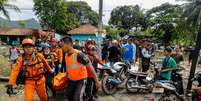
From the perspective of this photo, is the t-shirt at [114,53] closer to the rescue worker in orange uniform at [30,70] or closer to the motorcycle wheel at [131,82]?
the motorcycle wheel at [131,82]

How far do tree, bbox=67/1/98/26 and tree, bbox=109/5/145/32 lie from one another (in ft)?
15.9

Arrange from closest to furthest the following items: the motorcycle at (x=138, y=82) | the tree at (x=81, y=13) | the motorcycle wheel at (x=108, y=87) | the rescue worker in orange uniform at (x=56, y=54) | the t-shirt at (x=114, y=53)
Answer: the rescue worker in orange uniform at (x=56, y=54), the motorcycle wheel at (x=108, y=87), the motorcycle at (x=138, y=82), the t-shirt at (x=114, y=53), the tree at (x=81, y=13)

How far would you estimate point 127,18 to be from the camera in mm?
79062

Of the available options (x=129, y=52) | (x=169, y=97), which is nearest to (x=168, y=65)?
(x=169, y=97)

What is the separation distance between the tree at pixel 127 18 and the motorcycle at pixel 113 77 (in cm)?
6337

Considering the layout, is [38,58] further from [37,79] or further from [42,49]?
[42,49]

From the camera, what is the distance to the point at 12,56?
17.5m

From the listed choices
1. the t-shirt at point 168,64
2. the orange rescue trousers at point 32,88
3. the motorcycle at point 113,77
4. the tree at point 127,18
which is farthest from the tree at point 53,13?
the orange rescue trousers at point 32,88

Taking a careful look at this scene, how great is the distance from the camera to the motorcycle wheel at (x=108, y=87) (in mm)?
10359

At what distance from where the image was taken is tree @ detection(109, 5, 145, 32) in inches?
3000

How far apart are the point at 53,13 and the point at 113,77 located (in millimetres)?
54582

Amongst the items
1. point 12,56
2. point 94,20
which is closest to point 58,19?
point 94,20

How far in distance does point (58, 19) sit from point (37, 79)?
2260 inches

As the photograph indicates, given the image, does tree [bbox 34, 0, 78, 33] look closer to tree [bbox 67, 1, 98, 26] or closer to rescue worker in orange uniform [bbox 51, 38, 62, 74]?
tree [bbox 67, 1, 98, 26]
